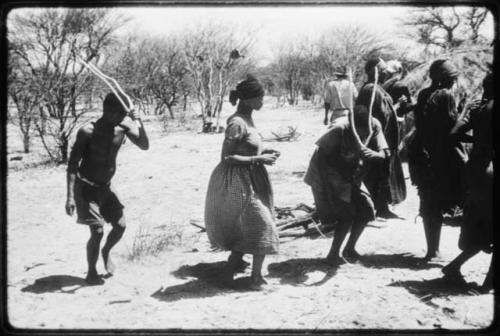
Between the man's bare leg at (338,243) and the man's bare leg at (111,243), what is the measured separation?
1.90 m

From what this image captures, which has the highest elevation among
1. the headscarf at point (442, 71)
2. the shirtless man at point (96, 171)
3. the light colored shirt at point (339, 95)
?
the headscarf at point (442, 71)

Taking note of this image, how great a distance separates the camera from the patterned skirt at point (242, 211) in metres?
3.94

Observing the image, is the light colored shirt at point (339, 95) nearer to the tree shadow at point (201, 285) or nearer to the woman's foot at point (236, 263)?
the woman's foot at point (236, 263)

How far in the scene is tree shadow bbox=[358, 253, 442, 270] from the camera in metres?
4.54

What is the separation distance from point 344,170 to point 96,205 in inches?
84.3

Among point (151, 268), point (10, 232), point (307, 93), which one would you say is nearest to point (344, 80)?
point (151, 268)

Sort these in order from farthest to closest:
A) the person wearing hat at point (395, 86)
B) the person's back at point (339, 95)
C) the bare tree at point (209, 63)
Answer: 1. the bare tree at point (209, 63)
2. the person's back at point (339, 95)
3. the person wearing hat at point (395, 86)

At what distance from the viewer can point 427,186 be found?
450 centimetres

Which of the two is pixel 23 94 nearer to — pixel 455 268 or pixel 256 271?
pixel 256 271

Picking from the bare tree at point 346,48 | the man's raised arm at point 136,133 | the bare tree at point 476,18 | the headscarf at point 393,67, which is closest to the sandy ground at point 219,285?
the man's raised arm at point 136,133

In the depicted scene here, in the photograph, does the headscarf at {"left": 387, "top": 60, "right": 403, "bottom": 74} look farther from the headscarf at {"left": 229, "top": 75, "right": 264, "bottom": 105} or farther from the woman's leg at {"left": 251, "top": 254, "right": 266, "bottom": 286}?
the woman's leg at {"left": 251, "top": 254, "right": 266, "bottom": 286}

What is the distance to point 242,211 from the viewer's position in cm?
397

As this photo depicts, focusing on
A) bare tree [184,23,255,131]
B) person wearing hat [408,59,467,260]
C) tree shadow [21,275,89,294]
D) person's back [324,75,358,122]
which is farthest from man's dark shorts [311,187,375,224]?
bare tree [184,23,255,131]

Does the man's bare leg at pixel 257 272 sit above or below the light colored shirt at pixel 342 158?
below
